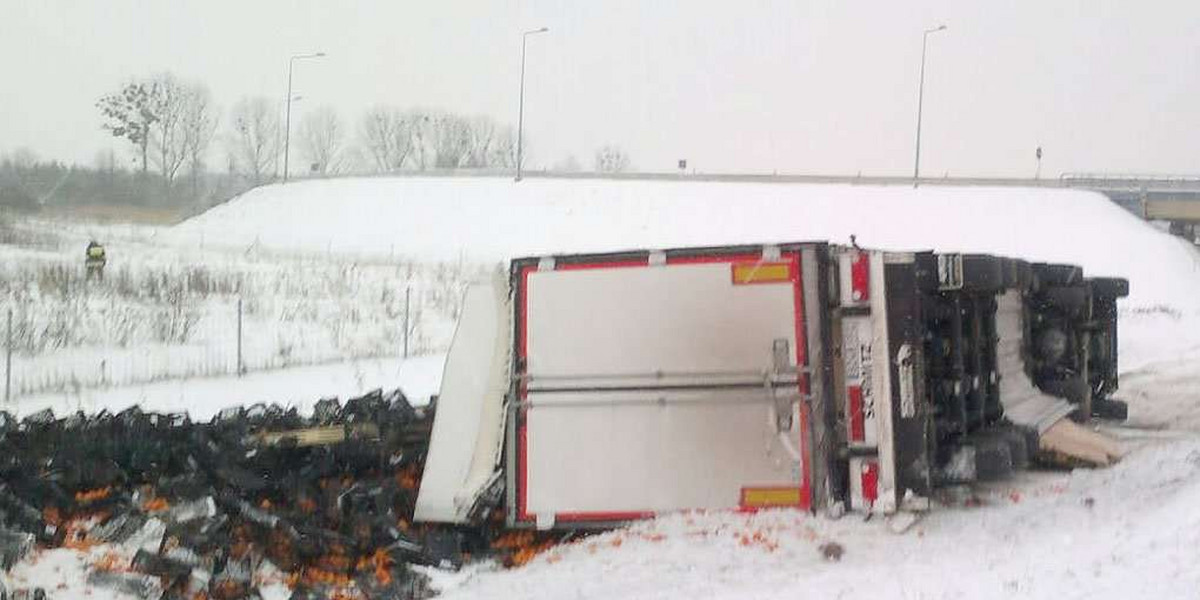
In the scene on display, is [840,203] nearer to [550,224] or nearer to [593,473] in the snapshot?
[550,224]

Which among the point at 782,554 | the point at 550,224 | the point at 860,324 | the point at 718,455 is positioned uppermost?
the point at 550,224

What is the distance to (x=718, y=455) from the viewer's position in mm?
7934

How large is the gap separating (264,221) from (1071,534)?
5175cm

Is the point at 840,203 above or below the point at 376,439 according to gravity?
above

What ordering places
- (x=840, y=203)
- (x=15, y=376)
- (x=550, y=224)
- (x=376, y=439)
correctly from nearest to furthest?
(x=376, y=439) → (x=15, y=376) → (x=550, y=224) → (x=840, y=203)

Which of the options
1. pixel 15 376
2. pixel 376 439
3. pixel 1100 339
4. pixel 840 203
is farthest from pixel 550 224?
pixel 376 439

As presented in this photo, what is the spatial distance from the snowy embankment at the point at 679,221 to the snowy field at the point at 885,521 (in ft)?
0.74

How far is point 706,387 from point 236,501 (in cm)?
324

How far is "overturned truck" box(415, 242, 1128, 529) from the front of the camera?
780 centimetres

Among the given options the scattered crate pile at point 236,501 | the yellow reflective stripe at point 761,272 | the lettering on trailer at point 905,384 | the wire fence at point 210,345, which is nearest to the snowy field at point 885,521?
the scattered crate pile at point 236,501

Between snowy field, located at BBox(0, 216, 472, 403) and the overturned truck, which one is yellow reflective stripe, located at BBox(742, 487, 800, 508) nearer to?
the overturned truck

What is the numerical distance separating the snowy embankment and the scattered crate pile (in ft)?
104

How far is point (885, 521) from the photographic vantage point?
305 inches

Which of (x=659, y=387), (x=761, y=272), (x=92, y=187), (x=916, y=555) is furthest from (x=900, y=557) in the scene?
(x=92, y=187)
